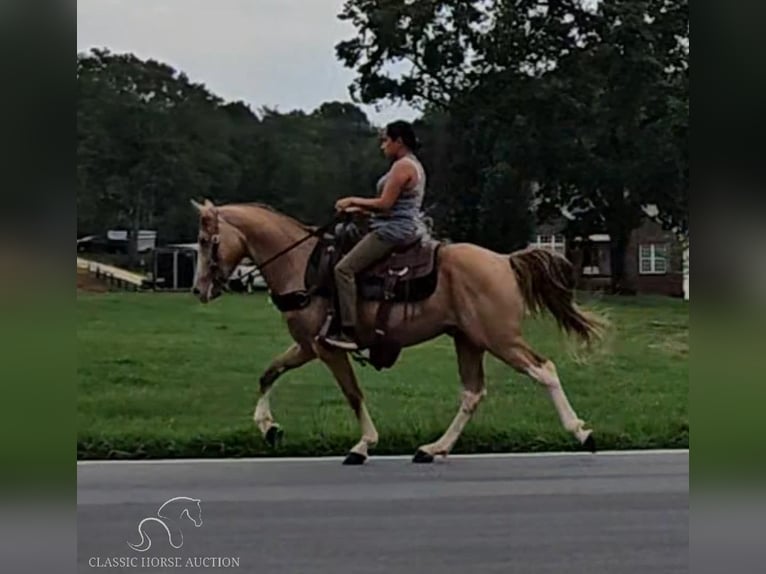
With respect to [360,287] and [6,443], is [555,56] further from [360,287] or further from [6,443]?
[6,443]

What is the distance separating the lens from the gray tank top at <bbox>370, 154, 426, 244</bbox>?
4.04 metres

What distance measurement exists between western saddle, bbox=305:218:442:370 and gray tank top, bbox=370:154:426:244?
41mm

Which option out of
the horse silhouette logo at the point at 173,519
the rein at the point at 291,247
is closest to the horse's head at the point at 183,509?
the horse silhouette logo at the point at 173,519

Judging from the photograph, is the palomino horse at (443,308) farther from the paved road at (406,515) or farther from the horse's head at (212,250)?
the paved road at (406,515)

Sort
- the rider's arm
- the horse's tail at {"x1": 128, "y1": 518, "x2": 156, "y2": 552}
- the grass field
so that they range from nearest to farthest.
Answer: the horse's tail at {"x1": 128, "y1": 518, "x2": 156, "y2": 552}, the grass field, the rider's arm

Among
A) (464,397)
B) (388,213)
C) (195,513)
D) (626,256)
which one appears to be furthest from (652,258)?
(195,513)

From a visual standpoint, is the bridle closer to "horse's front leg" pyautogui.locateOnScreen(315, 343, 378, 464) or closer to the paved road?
"horse's front leg" pyautogui.locateOnScreen(315, 343, 378, 464)

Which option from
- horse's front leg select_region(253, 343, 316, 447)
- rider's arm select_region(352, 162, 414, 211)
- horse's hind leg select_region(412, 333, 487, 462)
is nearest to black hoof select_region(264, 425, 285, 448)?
horse's front leg select_region(253, 343, 316, 447)

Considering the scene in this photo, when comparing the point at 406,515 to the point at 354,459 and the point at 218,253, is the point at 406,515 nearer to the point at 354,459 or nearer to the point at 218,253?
the point at 354,459

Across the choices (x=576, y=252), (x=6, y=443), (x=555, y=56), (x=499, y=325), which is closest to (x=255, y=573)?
(x=6, y=443)

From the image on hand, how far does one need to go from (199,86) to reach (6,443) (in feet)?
3.73

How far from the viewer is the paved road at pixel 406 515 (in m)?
3.80

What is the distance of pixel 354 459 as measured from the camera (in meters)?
4.05

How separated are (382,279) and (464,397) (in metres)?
0.43
